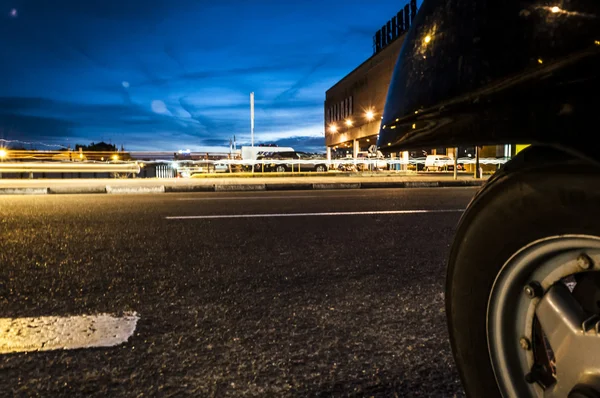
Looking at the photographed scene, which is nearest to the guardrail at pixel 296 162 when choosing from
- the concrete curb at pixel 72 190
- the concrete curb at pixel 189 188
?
the concrete curb at pixel 189 188

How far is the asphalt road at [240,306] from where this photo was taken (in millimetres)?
1669

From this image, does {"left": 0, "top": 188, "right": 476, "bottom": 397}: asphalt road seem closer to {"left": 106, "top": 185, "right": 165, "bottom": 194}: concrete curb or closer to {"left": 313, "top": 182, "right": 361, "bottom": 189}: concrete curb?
{"left": 106, "top": 185, "right": 165, "bottom": 194}: concrete curb

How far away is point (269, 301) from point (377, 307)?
0.58 meters

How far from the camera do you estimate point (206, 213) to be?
21.3 feet

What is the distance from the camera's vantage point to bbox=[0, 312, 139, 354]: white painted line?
1.97 metres

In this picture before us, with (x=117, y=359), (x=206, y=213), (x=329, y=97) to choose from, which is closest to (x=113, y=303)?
(x=117, y=359)

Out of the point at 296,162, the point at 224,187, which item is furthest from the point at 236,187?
the point at 296,162

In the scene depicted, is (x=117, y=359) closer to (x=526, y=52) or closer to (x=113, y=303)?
(x=113, y=303)

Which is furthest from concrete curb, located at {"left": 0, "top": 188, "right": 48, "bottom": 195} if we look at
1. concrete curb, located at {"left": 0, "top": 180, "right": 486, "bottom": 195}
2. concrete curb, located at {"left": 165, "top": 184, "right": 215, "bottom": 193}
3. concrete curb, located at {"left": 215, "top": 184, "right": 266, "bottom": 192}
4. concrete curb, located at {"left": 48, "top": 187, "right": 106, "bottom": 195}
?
concrete curb, located at {"left": 215, "top": 184, "right": 266, "bottom": 192}

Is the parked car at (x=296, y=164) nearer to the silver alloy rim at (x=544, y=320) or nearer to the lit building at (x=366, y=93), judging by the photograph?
the lit building at (x=366, y=93)

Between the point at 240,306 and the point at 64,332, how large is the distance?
0.84 metres

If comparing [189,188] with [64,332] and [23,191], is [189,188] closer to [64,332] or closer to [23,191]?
[23,191]

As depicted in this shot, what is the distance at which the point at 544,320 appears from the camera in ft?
3.44

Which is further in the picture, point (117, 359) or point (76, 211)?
point (76, 211)
